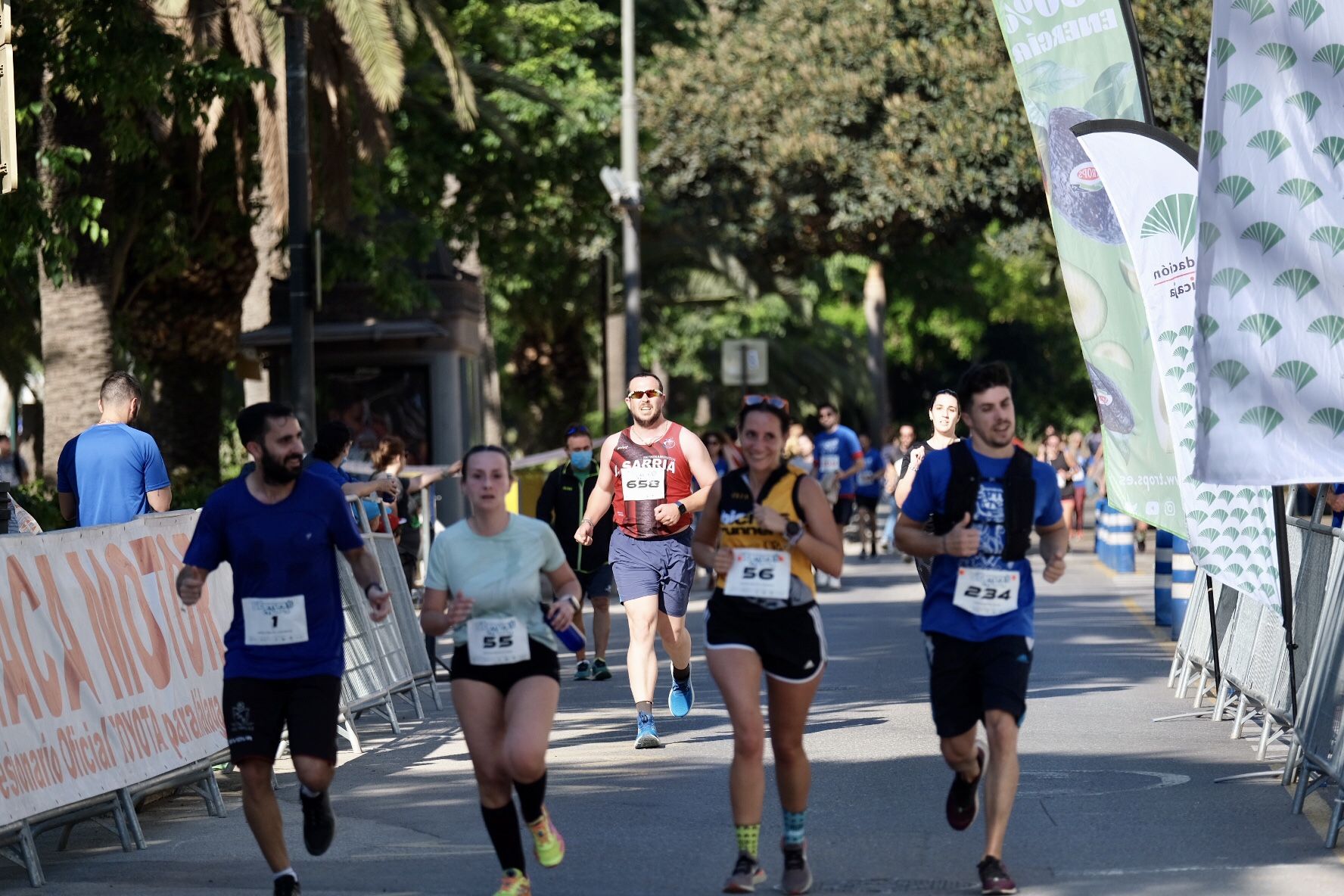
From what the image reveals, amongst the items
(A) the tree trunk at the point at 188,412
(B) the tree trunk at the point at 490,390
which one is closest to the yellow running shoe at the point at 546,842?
(A) the tree trunk at the point at 188,412

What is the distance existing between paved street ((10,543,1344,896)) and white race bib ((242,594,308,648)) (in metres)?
0.98

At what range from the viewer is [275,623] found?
7043 mm

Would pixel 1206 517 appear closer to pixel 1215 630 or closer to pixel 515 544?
pixel 1215 630

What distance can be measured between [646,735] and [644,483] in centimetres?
132

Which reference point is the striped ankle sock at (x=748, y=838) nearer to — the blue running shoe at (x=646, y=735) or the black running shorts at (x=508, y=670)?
the black running shorts at (x=508, y=670)

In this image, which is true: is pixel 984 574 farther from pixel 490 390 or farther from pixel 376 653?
pixel 490 390

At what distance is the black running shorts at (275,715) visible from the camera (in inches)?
275

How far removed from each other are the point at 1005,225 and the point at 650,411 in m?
26.6

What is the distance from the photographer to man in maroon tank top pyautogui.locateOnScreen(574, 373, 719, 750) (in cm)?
1094

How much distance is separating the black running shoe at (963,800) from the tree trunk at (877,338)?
38.8 m

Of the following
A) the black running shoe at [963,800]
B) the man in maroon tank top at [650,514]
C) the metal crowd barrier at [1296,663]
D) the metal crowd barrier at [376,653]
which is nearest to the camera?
the black running shoe at [963,800]

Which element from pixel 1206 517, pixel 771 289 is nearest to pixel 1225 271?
pixel 1206 517

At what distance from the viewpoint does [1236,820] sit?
27.6ft

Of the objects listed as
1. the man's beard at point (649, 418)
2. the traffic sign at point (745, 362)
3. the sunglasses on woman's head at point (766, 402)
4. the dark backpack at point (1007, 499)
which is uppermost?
the traffic sign at point (745, 362)
